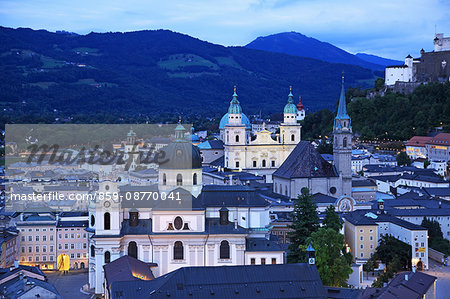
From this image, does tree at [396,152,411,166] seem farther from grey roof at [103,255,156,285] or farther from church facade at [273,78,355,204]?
grey roof at [103,255,156,285]

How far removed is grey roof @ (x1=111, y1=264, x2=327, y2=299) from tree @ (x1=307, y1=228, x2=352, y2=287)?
251 inches

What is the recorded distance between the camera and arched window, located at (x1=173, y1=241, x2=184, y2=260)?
3994 cm

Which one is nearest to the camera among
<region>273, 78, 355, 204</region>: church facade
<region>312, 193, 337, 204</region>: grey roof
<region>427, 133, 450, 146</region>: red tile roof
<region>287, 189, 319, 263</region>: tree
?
<region>287, 189, 319, 263</region>: tree

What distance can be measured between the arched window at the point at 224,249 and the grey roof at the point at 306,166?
17749 millimetres

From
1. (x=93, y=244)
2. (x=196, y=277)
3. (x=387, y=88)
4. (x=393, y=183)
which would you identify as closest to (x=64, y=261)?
(x=93, y=244)

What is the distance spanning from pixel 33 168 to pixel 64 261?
30.3 meters

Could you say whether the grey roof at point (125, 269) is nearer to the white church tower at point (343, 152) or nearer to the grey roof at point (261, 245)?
the grey roof at point (261, 245)

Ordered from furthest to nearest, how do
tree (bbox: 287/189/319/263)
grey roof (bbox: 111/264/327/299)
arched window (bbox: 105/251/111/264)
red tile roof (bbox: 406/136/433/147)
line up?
red tile roof (bbox: 406/136/433/147) < tree (bbox: 287/189/319/263) < arched window (bbox: 105/251/111/264) < grey roof (bbox: 111/264/327/299)

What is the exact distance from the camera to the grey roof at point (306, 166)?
2256 inches

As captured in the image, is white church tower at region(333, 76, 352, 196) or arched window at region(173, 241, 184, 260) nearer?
arched window at region(173, 241, 184, 260)

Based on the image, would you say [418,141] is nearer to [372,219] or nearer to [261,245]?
[372,219]

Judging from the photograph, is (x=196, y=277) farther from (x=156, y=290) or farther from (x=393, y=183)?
(x=393, y=183)

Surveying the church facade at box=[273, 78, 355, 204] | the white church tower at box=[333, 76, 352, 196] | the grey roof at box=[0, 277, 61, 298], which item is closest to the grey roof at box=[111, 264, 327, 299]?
the grey roof at box=[0, 277, 61, 298]

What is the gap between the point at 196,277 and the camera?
3089cm
